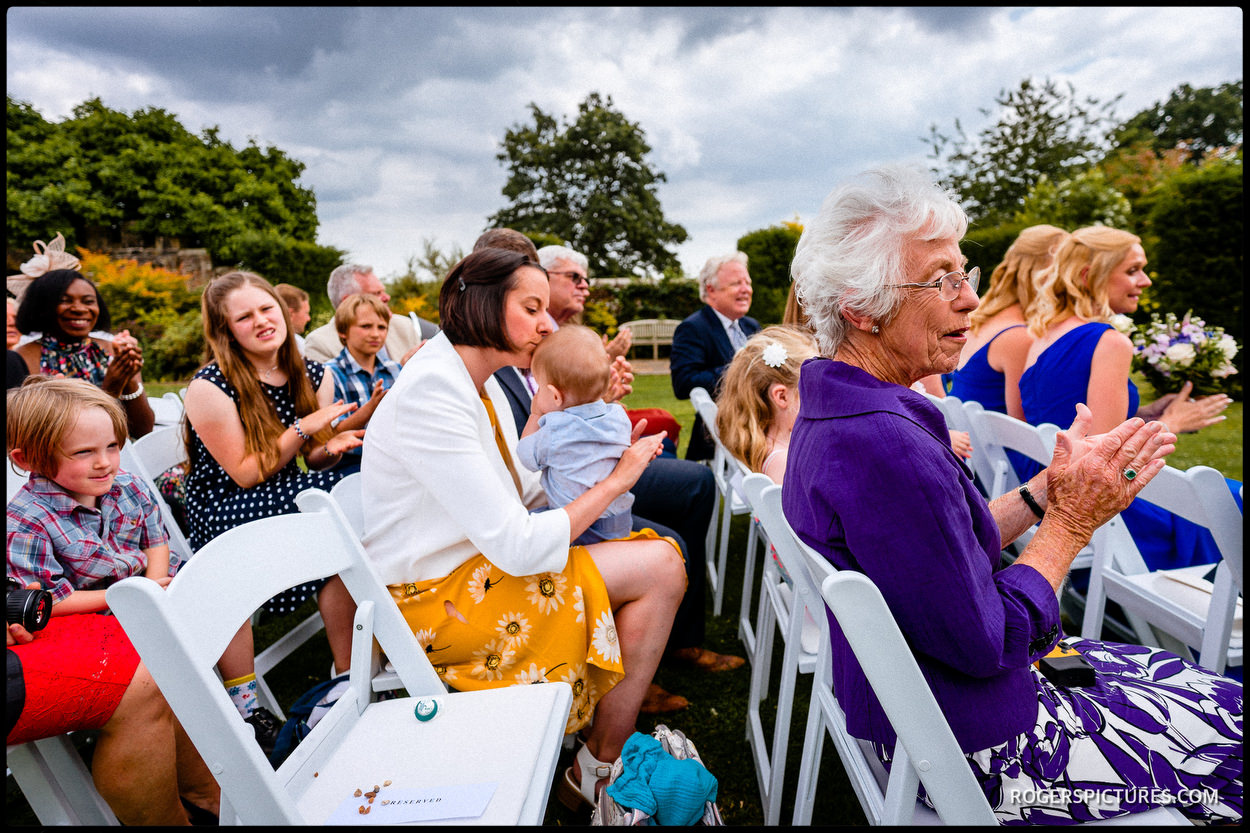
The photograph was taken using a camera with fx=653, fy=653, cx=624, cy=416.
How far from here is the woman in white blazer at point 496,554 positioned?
180 centimetres

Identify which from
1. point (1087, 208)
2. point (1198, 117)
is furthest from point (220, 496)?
point (1198, 117)

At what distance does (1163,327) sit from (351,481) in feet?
13.5

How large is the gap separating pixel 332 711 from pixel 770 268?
15018 millimetres

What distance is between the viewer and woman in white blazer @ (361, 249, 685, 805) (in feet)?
5.91

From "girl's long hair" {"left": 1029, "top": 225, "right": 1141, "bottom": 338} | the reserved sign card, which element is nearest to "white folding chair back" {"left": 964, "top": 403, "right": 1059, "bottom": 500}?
"girl's long hair" {"left": 1029, "top": 225, "right": 1141, "bottom": 338}

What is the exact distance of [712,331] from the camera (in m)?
4.79

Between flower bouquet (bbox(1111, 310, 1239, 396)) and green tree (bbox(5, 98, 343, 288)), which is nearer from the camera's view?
flower bouquet (bbox(1111, 310, 1239, 396))

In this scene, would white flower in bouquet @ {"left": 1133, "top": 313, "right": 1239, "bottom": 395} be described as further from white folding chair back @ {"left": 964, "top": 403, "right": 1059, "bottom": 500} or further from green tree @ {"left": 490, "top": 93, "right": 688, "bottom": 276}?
green tree @ {"left": 490, "top": 93, "right": 688, "bottom": 276}

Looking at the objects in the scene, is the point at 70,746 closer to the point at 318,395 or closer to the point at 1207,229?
the point at 318,395

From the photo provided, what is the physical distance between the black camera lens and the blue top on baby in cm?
137

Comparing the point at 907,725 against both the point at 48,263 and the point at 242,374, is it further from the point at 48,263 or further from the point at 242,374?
the point at 48,263

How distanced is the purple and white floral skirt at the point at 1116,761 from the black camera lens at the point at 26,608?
82.7 inches

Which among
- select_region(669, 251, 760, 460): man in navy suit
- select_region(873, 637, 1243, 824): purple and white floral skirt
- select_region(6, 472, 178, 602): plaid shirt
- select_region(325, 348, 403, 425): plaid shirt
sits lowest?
select_region(873, 637, 1243, 824): purple and white floral skirt

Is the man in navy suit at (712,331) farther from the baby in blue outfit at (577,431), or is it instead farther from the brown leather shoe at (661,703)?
the baby in blue outfit at (577,431)
